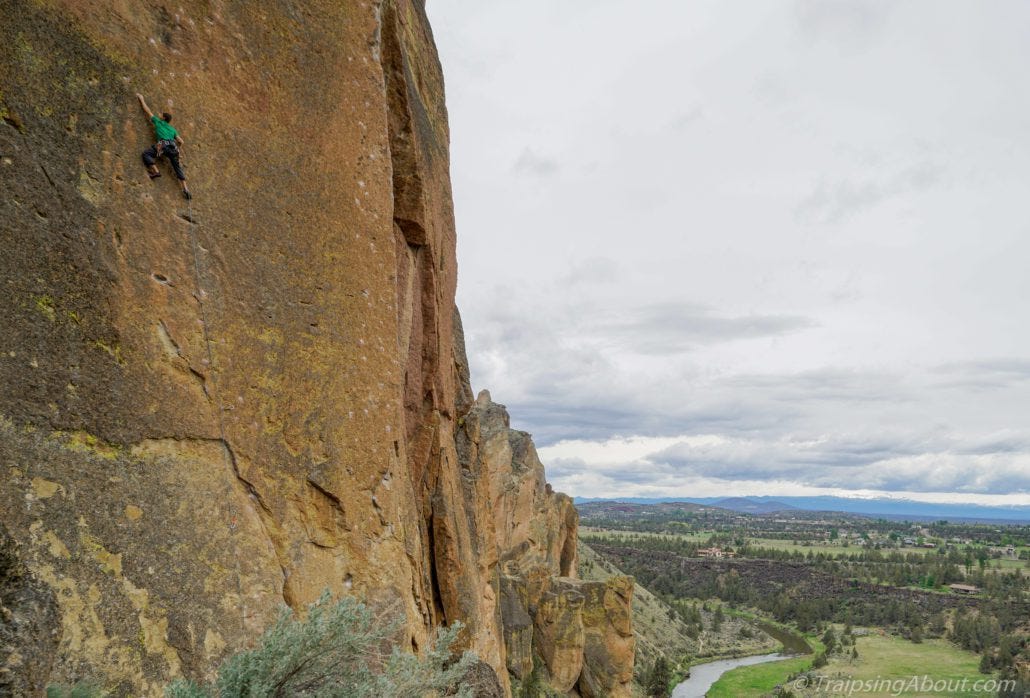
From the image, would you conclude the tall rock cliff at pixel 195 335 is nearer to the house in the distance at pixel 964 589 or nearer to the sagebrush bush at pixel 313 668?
the sagebrush bush at pixel 313 668

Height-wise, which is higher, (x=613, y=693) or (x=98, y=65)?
(x=98, y=65)

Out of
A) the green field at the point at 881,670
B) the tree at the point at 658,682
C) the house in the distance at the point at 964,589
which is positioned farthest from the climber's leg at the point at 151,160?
the house in the distance at the point at 964,589

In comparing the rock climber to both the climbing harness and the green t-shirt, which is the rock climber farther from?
the climbing harness

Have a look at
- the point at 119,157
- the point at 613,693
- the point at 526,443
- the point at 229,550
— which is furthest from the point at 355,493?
the point at 526,443

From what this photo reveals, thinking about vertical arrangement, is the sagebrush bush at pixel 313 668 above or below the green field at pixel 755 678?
above

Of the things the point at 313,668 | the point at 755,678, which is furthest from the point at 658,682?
the point at 313,668

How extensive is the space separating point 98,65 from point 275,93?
8.59 ft

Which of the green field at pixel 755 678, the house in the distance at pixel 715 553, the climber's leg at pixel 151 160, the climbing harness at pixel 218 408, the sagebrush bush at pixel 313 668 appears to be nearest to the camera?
the sagebrush bush at pixel 313 668

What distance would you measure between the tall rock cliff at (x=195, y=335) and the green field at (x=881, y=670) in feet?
219

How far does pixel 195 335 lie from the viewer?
26.6 feet

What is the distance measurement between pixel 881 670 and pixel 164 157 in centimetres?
9048

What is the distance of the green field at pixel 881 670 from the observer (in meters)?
64.9

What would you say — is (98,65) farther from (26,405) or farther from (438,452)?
(438,452)

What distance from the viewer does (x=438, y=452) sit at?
52.5 ft
